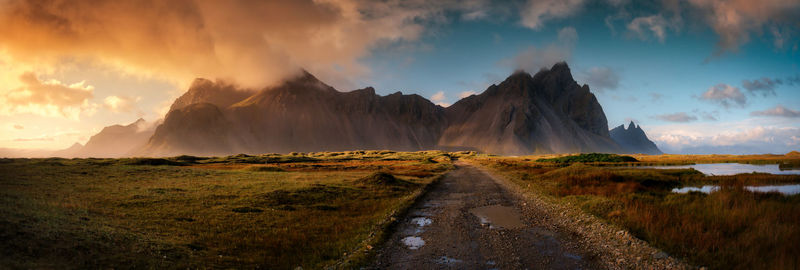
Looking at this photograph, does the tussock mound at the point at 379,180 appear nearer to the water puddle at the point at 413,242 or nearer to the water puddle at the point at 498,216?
the water puddle at the point at 498,216

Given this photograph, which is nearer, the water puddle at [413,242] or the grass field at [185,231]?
the grass field at [185,231]

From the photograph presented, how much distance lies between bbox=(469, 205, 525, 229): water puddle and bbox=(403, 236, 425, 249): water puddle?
177 inches

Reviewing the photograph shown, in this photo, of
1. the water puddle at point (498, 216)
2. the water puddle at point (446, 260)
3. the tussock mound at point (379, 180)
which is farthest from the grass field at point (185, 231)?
the tussock mound at point (379, 180)

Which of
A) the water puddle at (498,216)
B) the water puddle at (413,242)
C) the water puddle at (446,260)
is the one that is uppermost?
the water puddle at (446,260)

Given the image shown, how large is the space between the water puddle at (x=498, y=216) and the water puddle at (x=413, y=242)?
4485 millimetres

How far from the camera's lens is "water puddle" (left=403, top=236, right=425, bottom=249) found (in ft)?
43.2

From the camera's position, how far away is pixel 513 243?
13.5m

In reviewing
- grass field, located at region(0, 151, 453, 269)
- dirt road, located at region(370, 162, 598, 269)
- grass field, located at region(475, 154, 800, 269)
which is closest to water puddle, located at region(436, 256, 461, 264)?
Answer: dirt road, located at region(370, 162, 598, 269)

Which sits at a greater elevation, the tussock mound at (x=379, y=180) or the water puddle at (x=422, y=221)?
the tussock mound at (x=379, y=180)

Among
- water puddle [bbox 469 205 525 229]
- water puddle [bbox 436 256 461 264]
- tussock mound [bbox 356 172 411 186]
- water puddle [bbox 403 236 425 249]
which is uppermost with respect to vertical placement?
tussock mound [bbox 356 172 411 186]

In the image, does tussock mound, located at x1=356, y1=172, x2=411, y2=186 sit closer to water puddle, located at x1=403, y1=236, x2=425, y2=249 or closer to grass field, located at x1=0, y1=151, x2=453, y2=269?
grass field, located at x1=0, y1=151, x2=453, y2=269

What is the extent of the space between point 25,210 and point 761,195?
126 feet

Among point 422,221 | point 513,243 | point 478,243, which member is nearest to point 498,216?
point 422,221

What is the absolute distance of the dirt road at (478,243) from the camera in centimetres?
1096
